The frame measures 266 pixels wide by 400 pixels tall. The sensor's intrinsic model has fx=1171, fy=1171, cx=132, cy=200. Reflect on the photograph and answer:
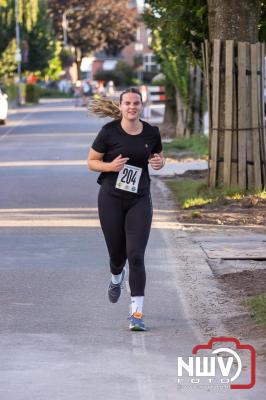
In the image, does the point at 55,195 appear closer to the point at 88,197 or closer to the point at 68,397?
the point at 88,197

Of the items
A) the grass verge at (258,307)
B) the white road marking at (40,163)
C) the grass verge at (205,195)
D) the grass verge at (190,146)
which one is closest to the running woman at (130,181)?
the grass verge at (258,307)

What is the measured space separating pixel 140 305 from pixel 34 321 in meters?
0.88

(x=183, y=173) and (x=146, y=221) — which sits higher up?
(x=146, y=221)

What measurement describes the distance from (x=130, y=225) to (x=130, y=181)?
336 mm

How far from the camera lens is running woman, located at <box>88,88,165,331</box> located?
8.91 m

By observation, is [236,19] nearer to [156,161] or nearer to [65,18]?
[156,161]

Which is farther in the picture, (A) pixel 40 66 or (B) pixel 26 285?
(A) pixel 40 66

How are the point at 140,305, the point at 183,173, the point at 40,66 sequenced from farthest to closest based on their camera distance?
the point at 40,66, the point at 183,173, the point at 140,305

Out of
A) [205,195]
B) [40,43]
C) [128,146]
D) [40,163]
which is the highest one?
[128,146]

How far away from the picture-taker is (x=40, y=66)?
8844cm

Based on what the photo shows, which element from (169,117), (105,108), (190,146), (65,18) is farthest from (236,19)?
(65,18)

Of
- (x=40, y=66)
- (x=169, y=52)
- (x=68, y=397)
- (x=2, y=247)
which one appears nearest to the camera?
(x=68, y=397)

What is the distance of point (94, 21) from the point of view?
359 ft

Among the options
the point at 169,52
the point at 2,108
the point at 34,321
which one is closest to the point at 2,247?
the point at 34,321
